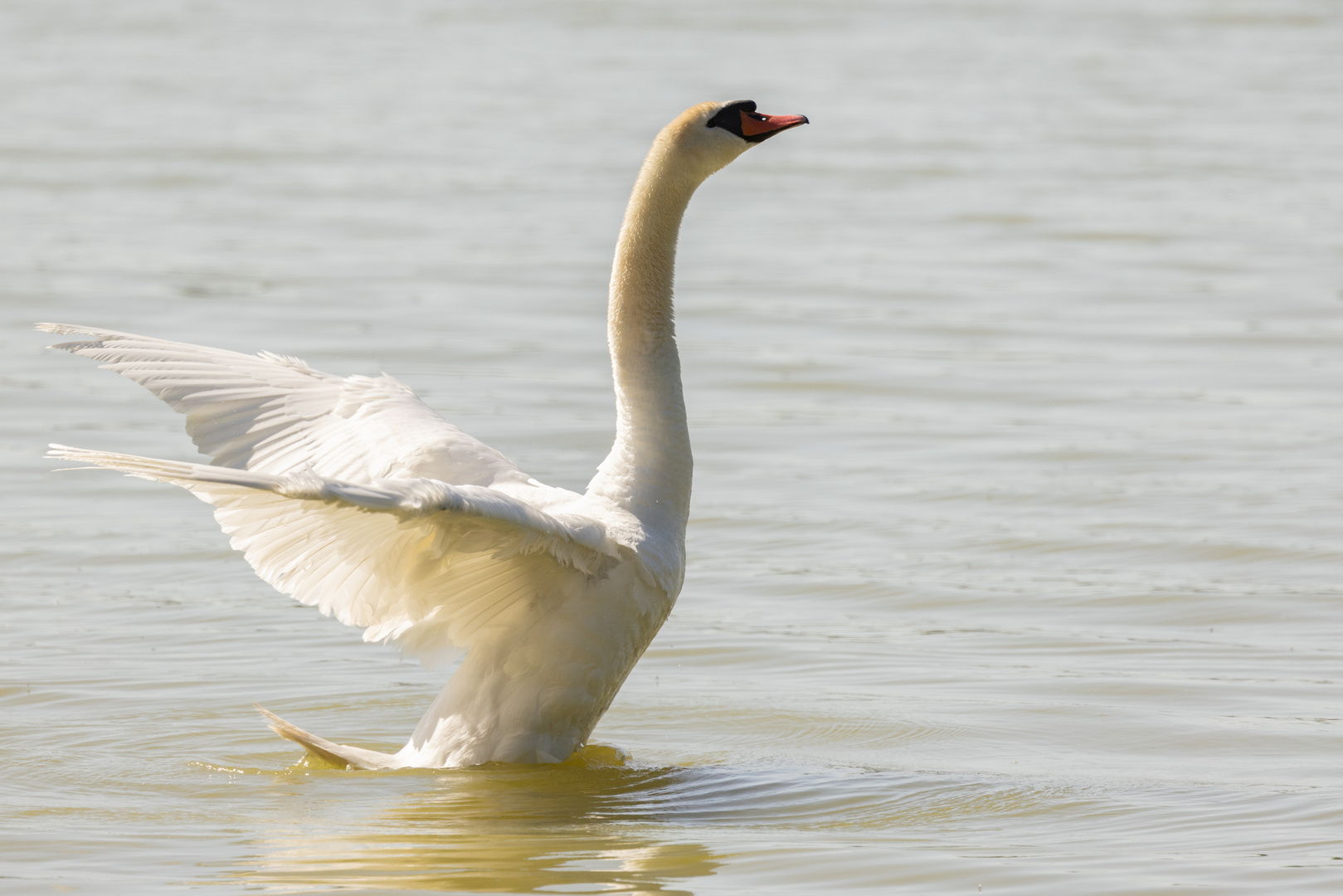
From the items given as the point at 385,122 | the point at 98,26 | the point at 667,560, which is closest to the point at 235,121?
the point at 385,122

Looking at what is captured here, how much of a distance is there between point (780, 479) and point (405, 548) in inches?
202

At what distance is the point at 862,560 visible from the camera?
9070 mm

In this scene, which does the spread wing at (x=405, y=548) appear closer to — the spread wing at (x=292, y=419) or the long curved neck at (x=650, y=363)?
the long curved neck at (x=650, y=363)

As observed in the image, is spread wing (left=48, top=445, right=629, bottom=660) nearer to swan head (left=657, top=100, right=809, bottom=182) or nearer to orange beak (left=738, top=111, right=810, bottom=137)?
swan head (left=657, top=100, right=809, bottom=182)

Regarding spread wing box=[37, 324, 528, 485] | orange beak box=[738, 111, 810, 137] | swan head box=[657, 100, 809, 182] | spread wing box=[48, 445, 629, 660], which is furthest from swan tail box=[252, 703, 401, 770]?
orange beak box=[738, 111, 810, 137]

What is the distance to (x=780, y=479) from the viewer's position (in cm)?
1057

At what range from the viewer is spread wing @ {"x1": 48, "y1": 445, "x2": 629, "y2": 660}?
4.77 metres

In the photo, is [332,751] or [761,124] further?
[761,124]

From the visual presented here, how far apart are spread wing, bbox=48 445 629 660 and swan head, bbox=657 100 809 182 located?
1305 mm

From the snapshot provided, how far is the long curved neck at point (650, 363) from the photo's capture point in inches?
238

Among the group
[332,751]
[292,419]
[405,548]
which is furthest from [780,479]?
[405,548]

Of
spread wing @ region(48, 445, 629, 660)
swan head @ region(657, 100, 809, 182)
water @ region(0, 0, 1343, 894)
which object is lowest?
water @ region(0, 0, 1343, 894)

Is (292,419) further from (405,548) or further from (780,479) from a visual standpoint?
(780,479)

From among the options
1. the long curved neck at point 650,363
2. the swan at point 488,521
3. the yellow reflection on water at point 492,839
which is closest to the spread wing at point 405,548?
the swan at point 488,521
